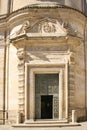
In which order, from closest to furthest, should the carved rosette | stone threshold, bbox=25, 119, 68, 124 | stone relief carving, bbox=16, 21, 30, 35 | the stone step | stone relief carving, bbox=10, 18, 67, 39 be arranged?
the stone step → stone threshold, bbox=25, 119, 68, 124 → the carved rosette → stone relief carving, bbox=10, 18, 67, 39 → stone relief carving, bbox=16, 21, 30, 35

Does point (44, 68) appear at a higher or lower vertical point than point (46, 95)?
higher

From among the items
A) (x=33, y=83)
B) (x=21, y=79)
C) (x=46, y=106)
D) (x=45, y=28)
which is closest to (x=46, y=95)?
(x=46, y=106)

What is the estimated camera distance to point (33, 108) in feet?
70.9

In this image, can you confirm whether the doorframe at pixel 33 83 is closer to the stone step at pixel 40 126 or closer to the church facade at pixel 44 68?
the church facade at pixel 44 68

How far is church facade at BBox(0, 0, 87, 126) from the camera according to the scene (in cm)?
2164

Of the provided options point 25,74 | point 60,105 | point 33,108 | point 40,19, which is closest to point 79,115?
point 60,105

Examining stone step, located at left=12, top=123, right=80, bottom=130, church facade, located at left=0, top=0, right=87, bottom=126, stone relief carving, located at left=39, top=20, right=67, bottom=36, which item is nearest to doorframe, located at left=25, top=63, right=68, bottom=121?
church facade, located at left=0, top=0, right=87, bottom=126

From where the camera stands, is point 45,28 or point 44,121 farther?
point 45,28

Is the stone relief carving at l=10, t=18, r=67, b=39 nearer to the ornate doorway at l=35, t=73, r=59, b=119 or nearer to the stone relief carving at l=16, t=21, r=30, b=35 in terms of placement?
the stone relief carving at l=16, t=21, r=30, b=35

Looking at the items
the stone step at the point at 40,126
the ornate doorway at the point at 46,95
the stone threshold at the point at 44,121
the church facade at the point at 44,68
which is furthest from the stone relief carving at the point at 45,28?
the stone step at the point at 40,126

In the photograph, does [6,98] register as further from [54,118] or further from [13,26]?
[13,26]

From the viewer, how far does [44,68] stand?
2194 centimetres

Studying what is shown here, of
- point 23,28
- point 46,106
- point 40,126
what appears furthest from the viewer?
point 23,28

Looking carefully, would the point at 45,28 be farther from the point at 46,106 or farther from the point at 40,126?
the point at 40,126
